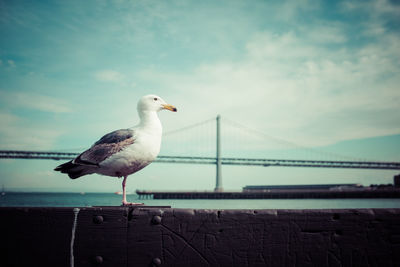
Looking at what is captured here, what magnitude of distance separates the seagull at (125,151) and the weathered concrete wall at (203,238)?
24.7 inches

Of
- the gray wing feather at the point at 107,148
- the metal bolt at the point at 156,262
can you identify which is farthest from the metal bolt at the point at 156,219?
the gray wing feather at the point at 107,148

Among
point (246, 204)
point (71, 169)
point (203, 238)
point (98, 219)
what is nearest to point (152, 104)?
point (71, 169)

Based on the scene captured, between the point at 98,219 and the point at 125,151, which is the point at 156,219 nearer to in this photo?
the point at 98,219

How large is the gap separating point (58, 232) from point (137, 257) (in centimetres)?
32

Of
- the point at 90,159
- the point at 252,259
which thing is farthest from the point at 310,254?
the point at 90,159

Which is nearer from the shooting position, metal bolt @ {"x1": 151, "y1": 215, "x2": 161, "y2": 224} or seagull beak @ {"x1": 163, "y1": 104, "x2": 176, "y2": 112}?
metal bolt @ {"x1": 151, "y1": 215, "x2": 161, "y2": 224}

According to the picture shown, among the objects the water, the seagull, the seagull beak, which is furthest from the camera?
the water

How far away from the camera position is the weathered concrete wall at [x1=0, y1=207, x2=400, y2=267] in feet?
3.82

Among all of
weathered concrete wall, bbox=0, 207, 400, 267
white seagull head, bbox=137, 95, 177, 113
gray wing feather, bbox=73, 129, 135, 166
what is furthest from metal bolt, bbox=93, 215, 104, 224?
white seagull head, bbox=137, 95, 177, 113

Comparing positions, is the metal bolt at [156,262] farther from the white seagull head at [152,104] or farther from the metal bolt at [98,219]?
the white seagull head at [152,104]

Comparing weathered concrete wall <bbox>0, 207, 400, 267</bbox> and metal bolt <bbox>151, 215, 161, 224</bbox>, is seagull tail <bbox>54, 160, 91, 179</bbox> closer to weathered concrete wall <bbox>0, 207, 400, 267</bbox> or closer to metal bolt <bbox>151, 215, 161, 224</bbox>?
weathered concrete wall <bbox>0, 207, 400, 267</bbox>

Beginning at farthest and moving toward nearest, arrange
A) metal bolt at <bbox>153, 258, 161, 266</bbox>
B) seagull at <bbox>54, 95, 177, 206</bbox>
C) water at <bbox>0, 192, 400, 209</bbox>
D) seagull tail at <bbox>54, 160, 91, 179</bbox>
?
water at <bbox>0, 192, 400, 209</bbox>, seagull tail at <bbox>54, 160, 91, 179</bbox>, seagull at <bbox>54, 95, 177, 206</bbox>, metal bolt at <bbox>153, 258, 161, 266</bbox>

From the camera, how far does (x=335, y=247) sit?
1.17m

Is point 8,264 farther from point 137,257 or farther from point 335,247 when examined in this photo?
point 335,247
